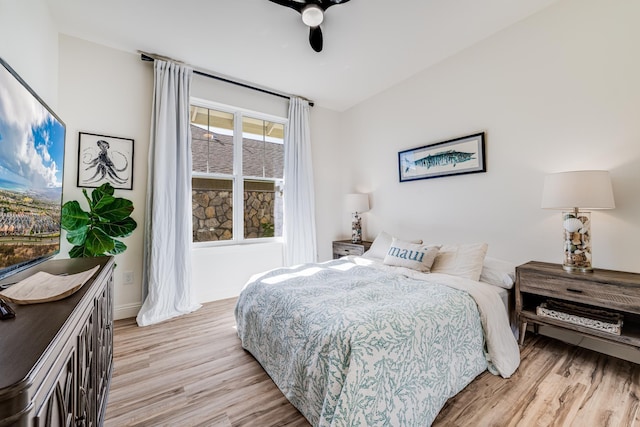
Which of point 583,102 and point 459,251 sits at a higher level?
point 583,102

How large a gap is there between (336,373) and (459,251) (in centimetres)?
176

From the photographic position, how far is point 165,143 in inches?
117

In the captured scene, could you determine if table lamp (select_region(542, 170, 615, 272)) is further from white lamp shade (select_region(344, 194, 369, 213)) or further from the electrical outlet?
the electrical outlet

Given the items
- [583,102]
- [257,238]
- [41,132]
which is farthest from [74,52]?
[583,102]

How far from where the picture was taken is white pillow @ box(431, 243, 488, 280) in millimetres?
2320

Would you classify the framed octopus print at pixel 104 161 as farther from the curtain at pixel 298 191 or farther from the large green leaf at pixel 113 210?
the curtain at pixel 298 191

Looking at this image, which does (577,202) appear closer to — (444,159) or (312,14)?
(444,159)

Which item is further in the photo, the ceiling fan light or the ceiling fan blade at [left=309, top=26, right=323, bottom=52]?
the ceiling fan blade at [left=309, top=26, right=323, bottom=52]

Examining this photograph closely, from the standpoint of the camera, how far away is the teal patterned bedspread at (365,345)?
1.27 metres

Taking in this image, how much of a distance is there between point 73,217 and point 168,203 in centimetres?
81

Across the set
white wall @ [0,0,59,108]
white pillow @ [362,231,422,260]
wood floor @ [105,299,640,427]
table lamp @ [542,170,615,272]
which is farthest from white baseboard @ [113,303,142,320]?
table lamp @ [542,170,615,272]

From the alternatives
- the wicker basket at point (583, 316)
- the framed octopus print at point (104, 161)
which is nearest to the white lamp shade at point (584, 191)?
the wicker basket at point (583, 316)

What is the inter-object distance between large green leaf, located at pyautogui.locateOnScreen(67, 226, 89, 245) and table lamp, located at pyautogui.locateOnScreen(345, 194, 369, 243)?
9.76ft

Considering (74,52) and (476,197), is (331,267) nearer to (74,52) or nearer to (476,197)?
(476,197)
